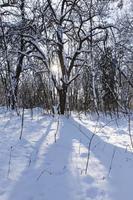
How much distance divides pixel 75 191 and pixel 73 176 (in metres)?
0.38

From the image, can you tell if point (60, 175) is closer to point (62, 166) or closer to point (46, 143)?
point (62, 166)

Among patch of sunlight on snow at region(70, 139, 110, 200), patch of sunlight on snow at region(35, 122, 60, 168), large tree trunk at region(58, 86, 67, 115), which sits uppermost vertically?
large tree trunk at region(58, 86, 67, 115)

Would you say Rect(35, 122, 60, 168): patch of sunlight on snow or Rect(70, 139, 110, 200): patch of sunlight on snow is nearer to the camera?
Rect(70, 139, 110, 200): patch of sunlight on snow

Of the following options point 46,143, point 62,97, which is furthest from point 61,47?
point 46,143

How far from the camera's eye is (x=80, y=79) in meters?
14.7

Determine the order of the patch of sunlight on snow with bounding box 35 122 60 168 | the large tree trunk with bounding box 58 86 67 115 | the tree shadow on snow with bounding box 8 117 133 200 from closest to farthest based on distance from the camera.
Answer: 1. the tree shadow on snow with bounding box 8 117 133 200
2. the patch of sunlight on snow with bounding box 35 122 60 168
3. the large tree trunk with bounding box 58 86 67 115

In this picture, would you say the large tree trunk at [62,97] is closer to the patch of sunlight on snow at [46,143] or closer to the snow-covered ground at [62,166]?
the patch of sunlight on snow at [46,143]

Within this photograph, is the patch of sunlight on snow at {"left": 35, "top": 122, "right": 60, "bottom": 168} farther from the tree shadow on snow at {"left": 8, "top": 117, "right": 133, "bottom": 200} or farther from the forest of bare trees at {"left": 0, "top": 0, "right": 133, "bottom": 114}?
the forest of bare trees at {"left": 0, "top": 0, "right": 133, "bottom": 114}

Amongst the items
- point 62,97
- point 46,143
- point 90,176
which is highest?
point 62,97

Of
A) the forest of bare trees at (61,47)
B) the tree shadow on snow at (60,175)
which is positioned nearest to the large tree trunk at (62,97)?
the forest of bare trees at (61,47)

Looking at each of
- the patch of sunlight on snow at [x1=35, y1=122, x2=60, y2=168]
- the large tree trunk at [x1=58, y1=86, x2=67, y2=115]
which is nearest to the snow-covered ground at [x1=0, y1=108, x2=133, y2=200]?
the patch of sunlight on snow at [x1=35, y1=122, x2=60, y2=168]

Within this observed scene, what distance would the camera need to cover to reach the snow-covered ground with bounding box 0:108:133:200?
361 centimetres

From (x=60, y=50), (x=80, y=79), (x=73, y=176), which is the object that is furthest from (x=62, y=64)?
(x=73, y=176)

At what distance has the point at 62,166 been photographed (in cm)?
432
